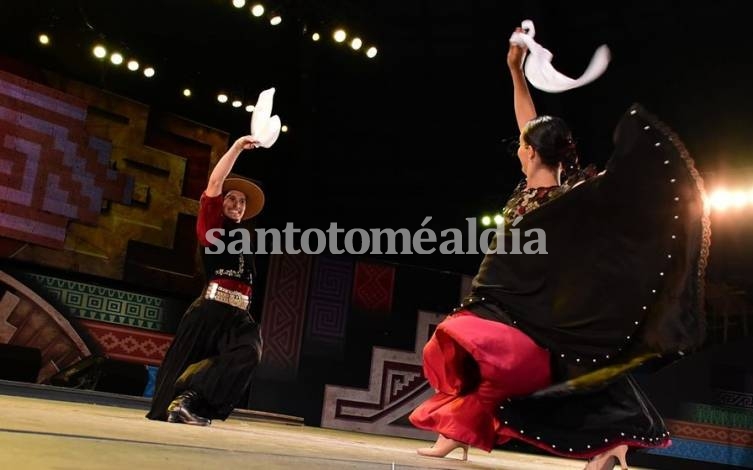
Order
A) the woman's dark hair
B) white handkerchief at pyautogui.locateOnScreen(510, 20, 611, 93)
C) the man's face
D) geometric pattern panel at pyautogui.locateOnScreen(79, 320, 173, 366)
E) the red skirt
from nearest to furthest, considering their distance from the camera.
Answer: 1. the red skirt
2. white handkerchief at pyautogui.locateOnScreen(510, 20, 611, 93)
3. the woman's dark hair
4. the man's face
5. geometric pattern panel at pyautogui.locateOnScreen(79, 320, 173, 366)

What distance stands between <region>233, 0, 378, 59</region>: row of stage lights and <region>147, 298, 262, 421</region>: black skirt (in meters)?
3.36

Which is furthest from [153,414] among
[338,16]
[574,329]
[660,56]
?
[660,56]

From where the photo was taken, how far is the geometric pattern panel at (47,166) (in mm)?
5699

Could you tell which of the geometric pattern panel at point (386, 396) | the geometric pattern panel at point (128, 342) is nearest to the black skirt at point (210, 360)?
the geometric pattern panel at point (128, 342)

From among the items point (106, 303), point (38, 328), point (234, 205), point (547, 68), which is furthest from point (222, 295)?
point (106, 303)

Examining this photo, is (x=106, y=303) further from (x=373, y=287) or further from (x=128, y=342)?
(x=373, y=287)

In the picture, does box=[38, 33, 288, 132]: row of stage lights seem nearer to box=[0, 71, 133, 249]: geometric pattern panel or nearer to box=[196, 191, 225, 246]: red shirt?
box=[0, 71, 133, 249]: geometric pattern panel

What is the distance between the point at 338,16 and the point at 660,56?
111 inches

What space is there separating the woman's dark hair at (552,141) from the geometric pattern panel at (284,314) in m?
4.64

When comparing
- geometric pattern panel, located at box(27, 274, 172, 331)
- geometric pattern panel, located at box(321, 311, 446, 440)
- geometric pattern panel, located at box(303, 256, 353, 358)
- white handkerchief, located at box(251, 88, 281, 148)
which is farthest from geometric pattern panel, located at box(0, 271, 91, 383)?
white handkerchief, located at box(251, 88, 281, 148)

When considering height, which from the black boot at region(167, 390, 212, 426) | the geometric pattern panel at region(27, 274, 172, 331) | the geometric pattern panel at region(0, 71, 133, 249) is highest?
the geometric pattern panel at region(0, 71, 133, 249)

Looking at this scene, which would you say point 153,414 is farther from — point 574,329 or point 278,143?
point 278,143

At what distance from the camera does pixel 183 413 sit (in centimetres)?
292

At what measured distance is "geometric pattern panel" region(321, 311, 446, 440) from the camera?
6851 millimetres
